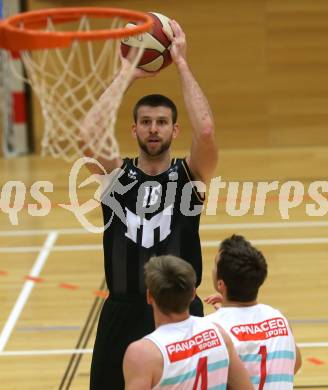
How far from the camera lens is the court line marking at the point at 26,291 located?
27.6 ft

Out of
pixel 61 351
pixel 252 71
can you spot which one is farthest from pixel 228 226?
pixel 252 71

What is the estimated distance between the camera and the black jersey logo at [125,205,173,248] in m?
5.71

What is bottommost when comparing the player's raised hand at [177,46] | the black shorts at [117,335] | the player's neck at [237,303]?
the black shorts at [117,335]

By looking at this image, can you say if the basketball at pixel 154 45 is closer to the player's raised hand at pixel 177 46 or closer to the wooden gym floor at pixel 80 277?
the player's raised hand at pixel 177 46

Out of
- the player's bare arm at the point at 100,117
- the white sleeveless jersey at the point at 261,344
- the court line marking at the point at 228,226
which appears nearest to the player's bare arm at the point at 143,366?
the white sleeveless jersey at the point at 261,344

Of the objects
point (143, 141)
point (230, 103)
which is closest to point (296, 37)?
point (230, 103)

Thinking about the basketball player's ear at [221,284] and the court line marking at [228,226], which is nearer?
the basketball player's ear at [221,284]

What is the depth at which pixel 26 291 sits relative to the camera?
9.47 metres

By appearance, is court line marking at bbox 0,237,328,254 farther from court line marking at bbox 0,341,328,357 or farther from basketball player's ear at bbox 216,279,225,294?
basketball player's ear at bbox 216,279,225,294

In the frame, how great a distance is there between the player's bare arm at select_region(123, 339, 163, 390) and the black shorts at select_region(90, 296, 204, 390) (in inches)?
60.3

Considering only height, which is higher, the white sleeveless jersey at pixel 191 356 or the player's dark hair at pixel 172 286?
the player's dark hair at pixel 172 286

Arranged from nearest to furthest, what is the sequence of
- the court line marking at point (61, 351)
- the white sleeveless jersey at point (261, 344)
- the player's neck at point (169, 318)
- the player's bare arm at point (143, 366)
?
the player's bare arm at point (143, 366) → the player's neck at point (169, 318) → the white sleeveless jersey at point (261, 344) → the court line marking at point (61, 351)

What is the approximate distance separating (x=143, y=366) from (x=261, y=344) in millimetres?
629

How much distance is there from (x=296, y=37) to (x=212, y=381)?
1212cm
